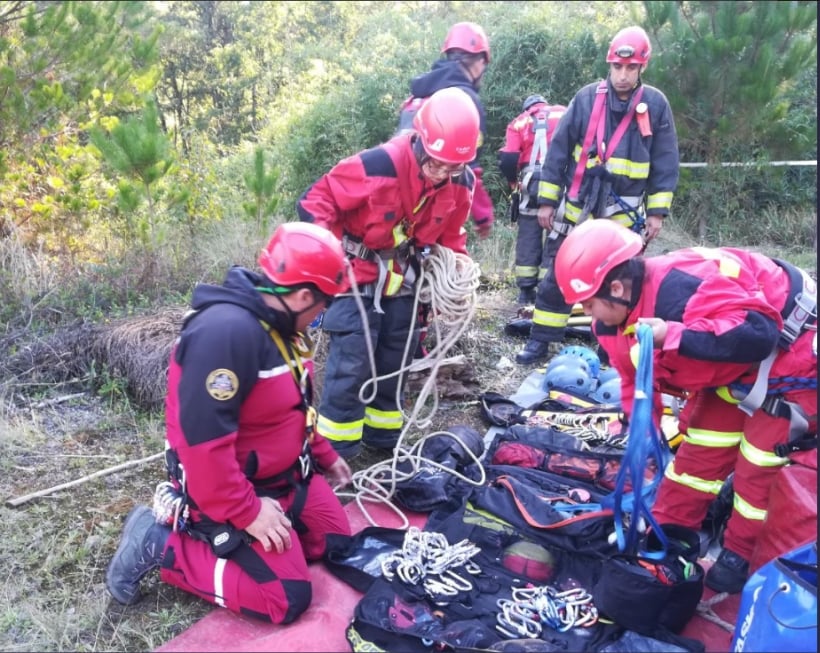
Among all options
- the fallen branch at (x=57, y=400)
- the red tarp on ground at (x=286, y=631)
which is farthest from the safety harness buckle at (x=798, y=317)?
the fallen branch at (x=57, y=400)

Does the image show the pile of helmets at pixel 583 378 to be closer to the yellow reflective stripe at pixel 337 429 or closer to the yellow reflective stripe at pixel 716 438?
the yellow reflective stripe at pixel 716 438

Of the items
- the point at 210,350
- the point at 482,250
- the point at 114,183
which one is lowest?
the point at 482,250

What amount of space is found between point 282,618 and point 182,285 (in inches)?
161

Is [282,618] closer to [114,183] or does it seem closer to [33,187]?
[33,187]

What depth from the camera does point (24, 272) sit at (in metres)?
6.07

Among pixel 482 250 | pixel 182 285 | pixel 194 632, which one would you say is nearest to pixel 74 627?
pixel 194 632

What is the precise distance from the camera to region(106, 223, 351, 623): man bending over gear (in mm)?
2686

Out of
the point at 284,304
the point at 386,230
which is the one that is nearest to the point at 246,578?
the point at 284,304

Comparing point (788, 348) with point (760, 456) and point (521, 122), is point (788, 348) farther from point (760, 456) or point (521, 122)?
point (521, 122)

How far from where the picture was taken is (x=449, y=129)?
144 inches

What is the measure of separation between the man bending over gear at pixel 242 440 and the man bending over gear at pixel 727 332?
1101 millimetres

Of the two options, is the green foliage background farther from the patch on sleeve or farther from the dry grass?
the patch on sleeve

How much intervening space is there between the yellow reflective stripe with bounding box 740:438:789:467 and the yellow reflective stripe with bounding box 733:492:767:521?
0.62 ft

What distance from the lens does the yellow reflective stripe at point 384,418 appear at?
439cm
